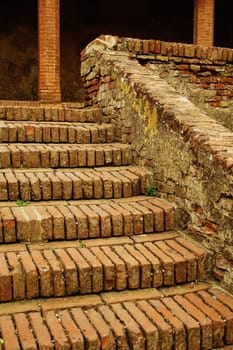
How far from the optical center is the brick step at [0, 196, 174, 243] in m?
2.45

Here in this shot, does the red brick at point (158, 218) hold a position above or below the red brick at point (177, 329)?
above

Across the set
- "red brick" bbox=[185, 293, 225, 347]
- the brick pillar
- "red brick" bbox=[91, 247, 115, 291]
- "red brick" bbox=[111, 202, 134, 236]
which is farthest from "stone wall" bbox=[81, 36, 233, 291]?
the brick pillar

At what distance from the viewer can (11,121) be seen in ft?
12.8

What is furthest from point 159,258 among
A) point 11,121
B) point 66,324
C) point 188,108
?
point 11,121

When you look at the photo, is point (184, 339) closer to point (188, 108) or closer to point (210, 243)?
point (210, 243)

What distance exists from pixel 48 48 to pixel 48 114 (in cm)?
→ 411

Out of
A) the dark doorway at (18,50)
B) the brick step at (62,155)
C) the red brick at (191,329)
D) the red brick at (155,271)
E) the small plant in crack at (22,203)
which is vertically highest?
the dark doorway at (18,50)

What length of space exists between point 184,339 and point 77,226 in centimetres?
90

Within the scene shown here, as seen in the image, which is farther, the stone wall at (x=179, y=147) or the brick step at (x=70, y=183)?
the brick step at (x=70, y=183)

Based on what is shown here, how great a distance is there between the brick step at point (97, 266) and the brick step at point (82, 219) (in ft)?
0.18

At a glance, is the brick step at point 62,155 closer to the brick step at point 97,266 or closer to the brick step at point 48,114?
the brick step at point 48,114

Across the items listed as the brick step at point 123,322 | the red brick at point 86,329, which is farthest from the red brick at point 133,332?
the red brick at point 86,329

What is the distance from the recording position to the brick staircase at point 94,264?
1.98 m

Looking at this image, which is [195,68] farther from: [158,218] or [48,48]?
[48,48]
